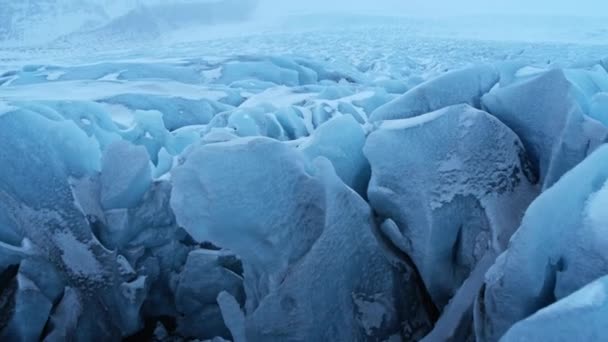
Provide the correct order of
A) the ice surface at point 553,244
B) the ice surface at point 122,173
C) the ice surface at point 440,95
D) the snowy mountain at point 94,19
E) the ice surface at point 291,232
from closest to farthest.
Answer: the ice surface at point 553,244 → the ice surface at point 291,232 → the ice surface at point 440,95 → the ice surface at point 122,173 → the snowy mountain at point 94,19

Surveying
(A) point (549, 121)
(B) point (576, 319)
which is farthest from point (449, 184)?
(B) point (576, 319)

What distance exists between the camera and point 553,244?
1325 millimetres

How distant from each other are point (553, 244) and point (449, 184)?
690 mm

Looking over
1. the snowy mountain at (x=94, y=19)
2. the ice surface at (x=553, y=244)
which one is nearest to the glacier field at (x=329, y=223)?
the ice surface at (x=553, y=244)

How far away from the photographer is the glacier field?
1488mm

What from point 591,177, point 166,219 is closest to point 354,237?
point 591,177

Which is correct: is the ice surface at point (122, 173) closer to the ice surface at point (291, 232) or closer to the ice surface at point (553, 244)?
the ice surface at point (291, 232)

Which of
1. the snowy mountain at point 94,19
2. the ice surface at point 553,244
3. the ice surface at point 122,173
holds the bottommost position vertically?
the snowy mountain at point 94,19

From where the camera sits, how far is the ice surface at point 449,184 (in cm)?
197

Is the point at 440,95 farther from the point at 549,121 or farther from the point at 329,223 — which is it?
the point at 329,223

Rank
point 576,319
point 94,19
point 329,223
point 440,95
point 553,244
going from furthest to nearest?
1. point 94,19
2. point 440,95
3. point 329,223
4. point 553,244
5. point 576,319

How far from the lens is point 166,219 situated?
2.69 metres

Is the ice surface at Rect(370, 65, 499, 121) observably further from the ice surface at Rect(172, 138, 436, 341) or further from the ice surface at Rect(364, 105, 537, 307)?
the ice surface at Rect(172, 138, 436, 341)

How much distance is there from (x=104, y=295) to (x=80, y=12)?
16.8m
